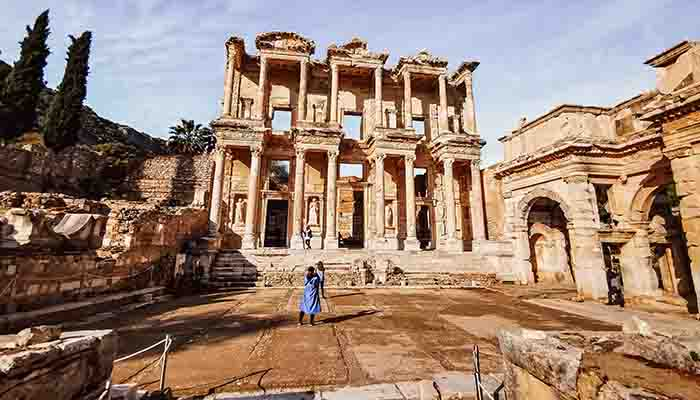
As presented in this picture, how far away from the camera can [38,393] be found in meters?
1.84

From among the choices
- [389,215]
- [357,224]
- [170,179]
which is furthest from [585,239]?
[170,179]

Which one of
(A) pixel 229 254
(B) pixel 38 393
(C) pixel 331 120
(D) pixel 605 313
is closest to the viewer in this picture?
(B) pixel 38 393

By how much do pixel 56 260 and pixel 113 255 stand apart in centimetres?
218

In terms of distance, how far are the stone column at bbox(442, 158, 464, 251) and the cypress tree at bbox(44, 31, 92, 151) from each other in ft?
101

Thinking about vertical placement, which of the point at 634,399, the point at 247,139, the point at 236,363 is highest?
the point at 247,139

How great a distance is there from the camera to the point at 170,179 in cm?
2798

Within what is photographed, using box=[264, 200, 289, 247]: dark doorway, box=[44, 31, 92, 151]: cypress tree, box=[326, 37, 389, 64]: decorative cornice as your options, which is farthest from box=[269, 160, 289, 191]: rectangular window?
box=[44, 31, 92, 151]: cypress tree

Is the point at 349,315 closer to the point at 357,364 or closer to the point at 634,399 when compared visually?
the point at 357,364

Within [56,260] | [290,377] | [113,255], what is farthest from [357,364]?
[113,255]

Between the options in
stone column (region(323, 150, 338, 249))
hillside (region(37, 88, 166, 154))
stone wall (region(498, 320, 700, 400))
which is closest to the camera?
stone wall (region(498, 320, 700, 400))

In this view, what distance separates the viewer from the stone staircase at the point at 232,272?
13000mm

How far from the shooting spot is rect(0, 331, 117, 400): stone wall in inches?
66.9

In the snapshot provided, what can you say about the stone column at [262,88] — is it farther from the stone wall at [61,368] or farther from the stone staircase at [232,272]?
the stone wall at [61,368]

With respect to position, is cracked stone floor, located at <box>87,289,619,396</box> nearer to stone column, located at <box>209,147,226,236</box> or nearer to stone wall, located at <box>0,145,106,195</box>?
stone column, located at <box>209,147,226,236</box>
